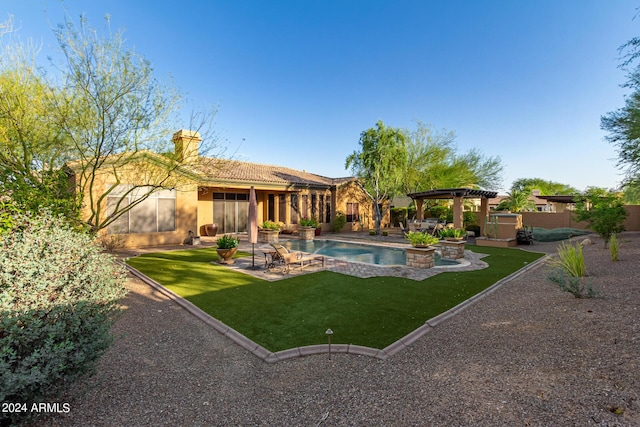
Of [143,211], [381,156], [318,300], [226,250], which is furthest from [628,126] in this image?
[143,211]

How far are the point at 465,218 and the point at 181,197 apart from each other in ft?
66.5

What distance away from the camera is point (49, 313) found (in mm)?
2949

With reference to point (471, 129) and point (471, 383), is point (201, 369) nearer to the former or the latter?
point (471, 383)

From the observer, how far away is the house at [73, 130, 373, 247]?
1134cm

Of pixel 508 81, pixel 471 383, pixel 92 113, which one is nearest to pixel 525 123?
pixel 508 81

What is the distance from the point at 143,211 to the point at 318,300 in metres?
12.7

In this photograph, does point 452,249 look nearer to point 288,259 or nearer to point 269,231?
point 288,259

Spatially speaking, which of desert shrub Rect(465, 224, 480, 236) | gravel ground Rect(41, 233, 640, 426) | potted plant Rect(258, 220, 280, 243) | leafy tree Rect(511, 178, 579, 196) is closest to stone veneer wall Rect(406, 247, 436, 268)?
gravel ground Rect(41, 233, 640, 426)

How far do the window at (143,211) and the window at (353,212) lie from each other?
49.4 ft

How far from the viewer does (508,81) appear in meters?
18.4

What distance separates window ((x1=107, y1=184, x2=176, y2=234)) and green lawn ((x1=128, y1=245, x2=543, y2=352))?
526 centimetres

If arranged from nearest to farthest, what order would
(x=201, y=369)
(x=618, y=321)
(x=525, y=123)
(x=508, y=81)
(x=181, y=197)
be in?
(x=201, y=369)
(x=618, y=321)
(x=181, y=197)
(x=508, y=81)
(x=525, y=123)

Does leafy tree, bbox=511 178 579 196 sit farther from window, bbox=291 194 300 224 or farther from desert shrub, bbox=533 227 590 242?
window, bbox=291 194 300 224

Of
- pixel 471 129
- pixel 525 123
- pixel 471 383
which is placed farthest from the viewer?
pixel 471 129
